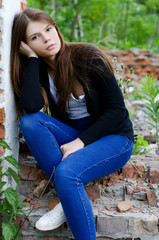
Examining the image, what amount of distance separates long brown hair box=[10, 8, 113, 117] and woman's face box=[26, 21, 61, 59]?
0.03 m

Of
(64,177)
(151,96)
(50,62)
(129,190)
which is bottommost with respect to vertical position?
(129,190)

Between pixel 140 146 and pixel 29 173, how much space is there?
992 mm

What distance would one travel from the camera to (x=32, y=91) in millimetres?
1928

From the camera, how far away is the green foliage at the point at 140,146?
2.35 m

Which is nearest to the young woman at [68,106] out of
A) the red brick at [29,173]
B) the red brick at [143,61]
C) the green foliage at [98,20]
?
the red brick at [29,173]

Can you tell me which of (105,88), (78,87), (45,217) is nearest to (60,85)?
(78,87)

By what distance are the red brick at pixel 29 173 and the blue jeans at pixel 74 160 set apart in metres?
0.36

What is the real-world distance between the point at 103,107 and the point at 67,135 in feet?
1.05

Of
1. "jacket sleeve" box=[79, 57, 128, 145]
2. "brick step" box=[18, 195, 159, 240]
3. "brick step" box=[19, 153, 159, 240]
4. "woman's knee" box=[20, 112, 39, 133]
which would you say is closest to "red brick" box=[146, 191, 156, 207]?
"brick step" box=[19, 153, 159, 240]

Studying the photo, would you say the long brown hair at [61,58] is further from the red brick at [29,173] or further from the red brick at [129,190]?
the red brick at [129,190]

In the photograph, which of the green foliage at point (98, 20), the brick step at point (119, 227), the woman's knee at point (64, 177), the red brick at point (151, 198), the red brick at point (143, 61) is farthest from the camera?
the green foliage at point (98, 20)

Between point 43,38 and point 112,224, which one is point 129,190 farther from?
point 43,38

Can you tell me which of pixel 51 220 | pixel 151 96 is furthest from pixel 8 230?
pixel 151 96

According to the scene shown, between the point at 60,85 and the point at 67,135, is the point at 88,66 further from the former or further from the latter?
the point at 67,135
